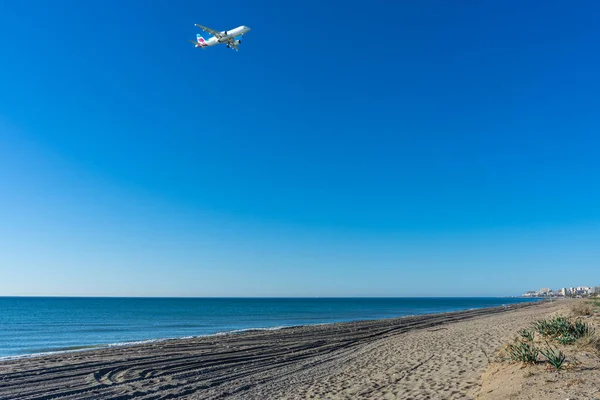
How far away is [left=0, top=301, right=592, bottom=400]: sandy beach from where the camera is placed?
11.8 m

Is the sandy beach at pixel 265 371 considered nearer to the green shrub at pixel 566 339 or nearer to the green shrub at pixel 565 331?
the green shrub at pixel 565 331

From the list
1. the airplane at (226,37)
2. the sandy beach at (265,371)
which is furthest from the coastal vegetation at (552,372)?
the airplane at (226,37)

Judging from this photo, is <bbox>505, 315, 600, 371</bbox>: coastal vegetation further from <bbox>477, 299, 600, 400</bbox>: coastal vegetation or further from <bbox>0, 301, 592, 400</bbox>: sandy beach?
<bbox>0, 301, 592, 400</bbox>: sandy beach

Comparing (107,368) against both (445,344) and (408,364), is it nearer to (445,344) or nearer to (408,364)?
(408,364)

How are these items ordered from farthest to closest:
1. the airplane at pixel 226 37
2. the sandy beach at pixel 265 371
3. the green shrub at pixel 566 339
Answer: the airplane at pixel 226 37 < the sandy beach at pixel 265 371 < the green shrub at pixel 566 339

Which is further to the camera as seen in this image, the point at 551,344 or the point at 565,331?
the point at 565,331

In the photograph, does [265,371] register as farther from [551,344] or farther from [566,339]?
[566,339]

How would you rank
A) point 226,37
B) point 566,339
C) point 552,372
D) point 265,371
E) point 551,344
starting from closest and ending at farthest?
1. point 552,372
2. point 566,339
3. point 551,344
4. point 265,371
5. point 226,37

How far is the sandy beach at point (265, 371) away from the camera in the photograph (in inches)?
466

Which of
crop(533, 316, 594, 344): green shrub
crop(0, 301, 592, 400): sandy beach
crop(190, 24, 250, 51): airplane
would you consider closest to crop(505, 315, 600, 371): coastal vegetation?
crop(533, 316, 594, 344): green shrub

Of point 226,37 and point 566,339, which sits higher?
point 226,37

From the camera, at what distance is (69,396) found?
12.4 metres

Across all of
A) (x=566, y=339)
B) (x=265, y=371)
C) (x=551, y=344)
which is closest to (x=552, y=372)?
(x=566, y=339)

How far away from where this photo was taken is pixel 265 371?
51.8ft
